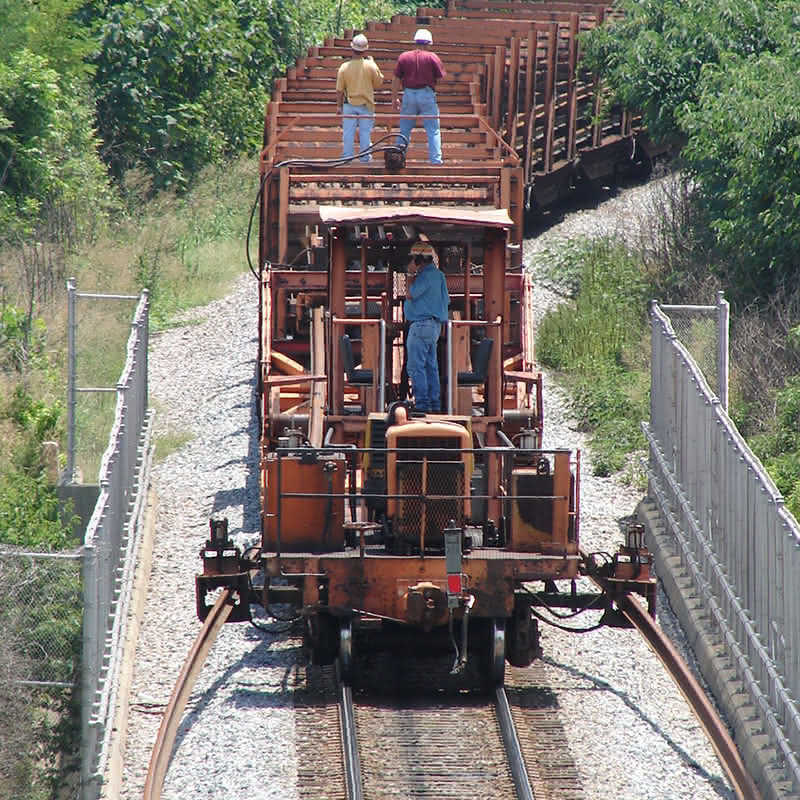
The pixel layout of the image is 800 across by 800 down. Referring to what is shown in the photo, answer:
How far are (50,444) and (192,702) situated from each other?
6.30 m

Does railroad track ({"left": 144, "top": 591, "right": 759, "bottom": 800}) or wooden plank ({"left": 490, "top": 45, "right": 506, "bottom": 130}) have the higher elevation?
wooden plank ({"left": 490, "top": 45, "right": 506, "bottom": 130})

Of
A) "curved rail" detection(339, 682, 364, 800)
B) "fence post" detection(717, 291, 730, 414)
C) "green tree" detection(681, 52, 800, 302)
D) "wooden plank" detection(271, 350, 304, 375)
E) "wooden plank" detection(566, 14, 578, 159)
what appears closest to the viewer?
"curved rail" detection(339, 682, 364, 800)

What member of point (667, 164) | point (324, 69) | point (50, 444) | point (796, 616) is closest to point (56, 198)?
point (324, 69)

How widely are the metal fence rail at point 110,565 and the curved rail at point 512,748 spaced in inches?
106

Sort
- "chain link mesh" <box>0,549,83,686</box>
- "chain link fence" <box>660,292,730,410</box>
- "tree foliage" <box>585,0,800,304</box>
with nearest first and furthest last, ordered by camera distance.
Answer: "chain link mesh" <box>0,549,83,686</box> < "chain link fence" <box>660,292,730,410</box> < "tree foliage" <box>585,0,800,304</box>

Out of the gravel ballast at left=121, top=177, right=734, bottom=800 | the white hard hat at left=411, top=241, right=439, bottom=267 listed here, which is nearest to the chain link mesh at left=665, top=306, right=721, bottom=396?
the gravel ballast at left=121, top=177, right=734, bottom=800

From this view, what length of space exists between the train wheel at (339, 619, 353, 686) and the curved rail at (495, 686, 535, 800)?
1.10 m

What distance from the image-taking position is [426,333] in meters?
13.1

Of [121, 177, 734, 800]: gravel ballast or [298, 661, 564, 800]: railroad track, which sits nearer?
[298, 661, 564, 800]: railroad track

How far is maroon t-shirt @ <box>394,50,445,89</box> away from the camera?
840 inches

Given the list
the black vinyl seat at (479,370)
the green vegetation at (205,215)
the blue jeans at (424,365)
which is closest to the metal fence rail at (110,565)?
the green vegetation at (205,215)

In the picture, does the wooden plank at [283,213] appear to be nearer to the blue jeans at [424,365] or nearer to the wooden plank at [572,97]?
the blue jeans at [424,365]

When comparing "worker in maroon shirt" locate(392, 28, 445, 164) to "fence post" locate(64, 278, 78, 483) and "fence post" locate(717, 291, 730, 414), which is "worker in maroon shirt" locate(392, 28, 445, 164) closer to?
"fence post" locate(64, 278, 78, 483)

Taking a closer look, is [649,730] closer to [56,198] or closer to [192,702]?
[192,702]
